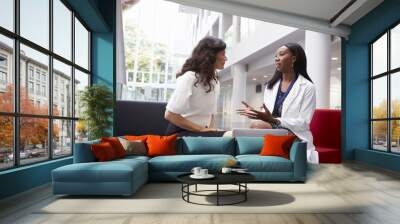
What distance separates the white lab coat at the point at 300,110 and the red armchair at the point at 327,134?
20.1 inches

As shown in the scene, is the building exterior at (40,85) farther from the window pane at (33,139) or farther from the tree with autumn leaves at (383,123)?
the tree with autumn leaves at (383,123)

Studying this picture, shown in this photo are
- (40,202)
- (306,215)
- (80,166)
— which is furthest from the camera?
(80,166)

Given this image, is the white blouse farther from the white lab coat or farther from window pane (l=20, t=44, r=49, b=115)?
window pane (l=20, t=44, r=49, b=115)

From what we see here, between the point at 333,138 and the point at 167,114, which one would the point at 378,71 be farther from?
the point at 167,114

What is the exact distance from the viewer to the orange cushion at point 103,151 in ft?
16.6

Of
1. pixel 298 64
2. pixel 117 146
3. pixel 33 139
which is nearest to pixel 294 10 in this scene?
pixel 298 64

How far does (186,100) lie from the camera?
6016 millimetres

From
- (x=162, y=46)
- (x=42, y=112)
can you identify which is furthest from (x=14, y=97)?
(x=162, y=46)

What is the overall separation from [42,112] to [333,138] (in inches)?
240

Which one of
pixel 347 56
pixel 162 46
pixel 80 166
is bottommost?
pixel 80 166

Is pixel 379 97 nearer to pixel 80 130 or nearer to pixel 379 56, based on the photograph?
pixel 379 56

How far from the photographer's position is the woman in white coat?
5902mm

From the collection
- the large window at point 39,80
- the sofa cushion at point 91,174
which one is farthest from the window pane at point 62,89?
the sofa cushion at point 91,174

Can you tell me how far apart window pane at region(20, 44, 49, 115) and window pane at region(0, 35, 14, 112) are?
0.30m
